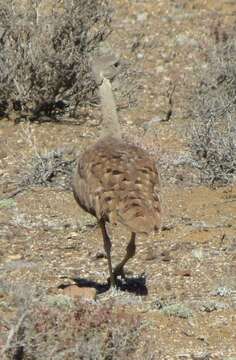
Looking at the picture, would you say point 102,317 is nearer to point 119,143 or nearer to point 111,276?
point 111,276

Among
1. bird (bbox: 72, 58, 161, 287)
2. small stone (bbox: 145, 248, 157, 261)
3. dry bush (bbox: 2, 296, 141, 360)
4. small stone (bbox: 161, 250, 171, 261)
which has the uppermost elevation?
dry bush (bbox: 2, 296, 141, 360)

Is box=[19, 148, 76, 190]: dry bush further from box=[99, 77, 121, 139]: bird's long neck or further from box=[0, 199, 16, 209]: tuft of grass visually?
box=[99, 77, 121, 139]: bird's long neck

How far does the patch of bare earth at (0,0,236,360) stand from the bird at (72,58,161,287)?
43 centimetres

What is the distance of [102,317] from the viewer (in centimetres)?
532

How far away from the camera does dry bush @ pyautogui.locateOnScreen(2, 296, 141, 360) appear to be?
4754 mm

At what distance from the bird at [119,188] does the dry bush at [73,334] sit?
3.78ft

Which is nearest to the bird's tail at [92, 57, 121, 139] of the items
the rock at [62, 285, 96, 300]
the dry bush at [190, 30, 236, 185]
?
the rock at [62, 285, 96, 300]

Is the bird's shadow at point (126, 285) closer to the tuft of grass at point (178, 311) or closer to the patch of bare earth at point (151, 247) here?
the patch of bare earth at point (151, 247)

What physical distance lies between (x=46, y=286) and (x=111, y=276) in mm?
488

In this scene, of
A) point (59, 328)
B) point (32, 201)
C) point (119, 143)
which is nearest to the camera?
point (59, 328)

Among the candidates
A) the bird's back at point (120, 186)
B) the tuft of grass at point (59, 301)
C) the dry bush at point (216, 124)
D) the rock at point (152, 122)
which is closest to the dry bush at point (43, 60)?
the rock at point (152, 122)

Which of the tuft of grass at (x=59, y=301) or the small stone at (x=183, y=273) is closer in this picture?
the tuft of grass at (x=59, y=301)

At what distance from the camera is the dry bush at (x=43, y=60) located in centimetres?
1251

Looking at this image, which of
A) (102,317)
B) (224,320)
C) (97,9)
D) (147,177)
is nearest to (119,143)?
(147,177)
